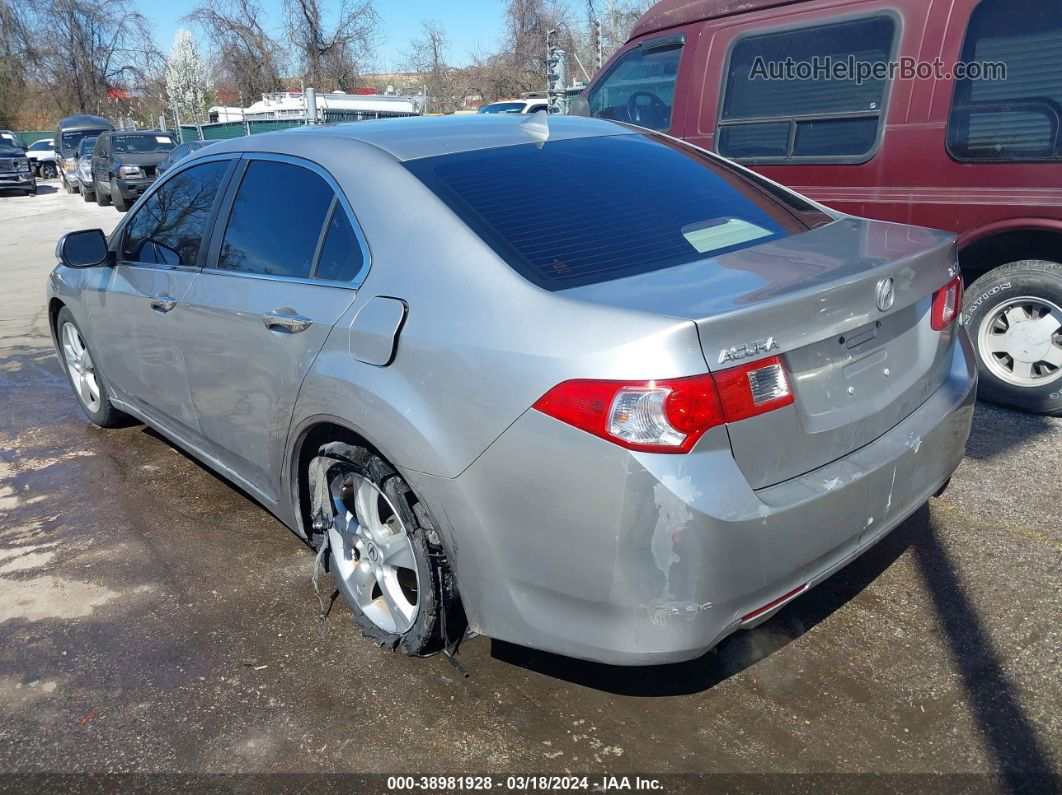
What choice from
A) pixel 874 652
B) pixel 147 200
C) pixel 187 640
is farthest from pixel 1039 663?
pixel 147 200

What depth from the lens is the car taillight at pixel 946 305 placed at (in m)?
2.77

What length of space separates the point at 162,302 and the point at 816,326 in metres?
2.69

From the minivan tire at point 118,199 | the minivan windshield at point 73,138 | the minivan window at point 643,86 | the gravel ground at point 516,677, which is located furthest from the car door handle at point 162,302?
the minivan windshield at point 73,138

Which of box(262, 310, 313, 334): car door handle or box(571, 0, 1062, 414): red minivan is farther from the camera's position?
box(571, 0, 1062, 414): red minivan

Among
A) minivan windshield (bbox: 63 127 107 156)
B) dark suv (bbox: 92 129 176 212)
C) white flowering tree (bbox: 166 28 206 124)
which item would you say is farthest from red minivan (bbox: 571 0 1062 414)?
white flowering tree (bbox: 166 28 206 124)

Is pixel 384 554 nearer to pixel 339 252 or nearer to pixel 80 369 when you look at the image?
pixel 339 252

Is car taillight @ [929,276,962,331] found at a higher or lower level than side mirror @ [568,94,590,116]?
lower

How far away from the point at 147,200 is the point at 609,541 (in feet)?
10.4

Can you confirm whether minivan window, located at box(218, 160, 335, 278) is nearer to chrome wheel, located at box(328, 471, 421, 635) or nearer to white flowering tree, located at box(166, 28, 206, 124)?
chrome wheel, located at box(328, 471, 421, 635)

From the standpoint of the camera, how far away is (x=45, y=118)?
5069cm

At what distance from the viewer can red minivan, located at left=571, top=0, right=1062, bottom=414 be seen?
4426 mm

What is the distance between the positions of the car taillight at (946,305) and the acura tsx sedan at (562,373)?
17mm

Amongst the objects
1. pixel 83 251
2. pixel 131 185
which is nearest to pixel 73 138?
pixel 131 185

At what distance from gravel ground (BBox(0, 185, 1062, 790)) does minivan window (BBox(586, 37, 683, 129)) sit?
3414 mm
